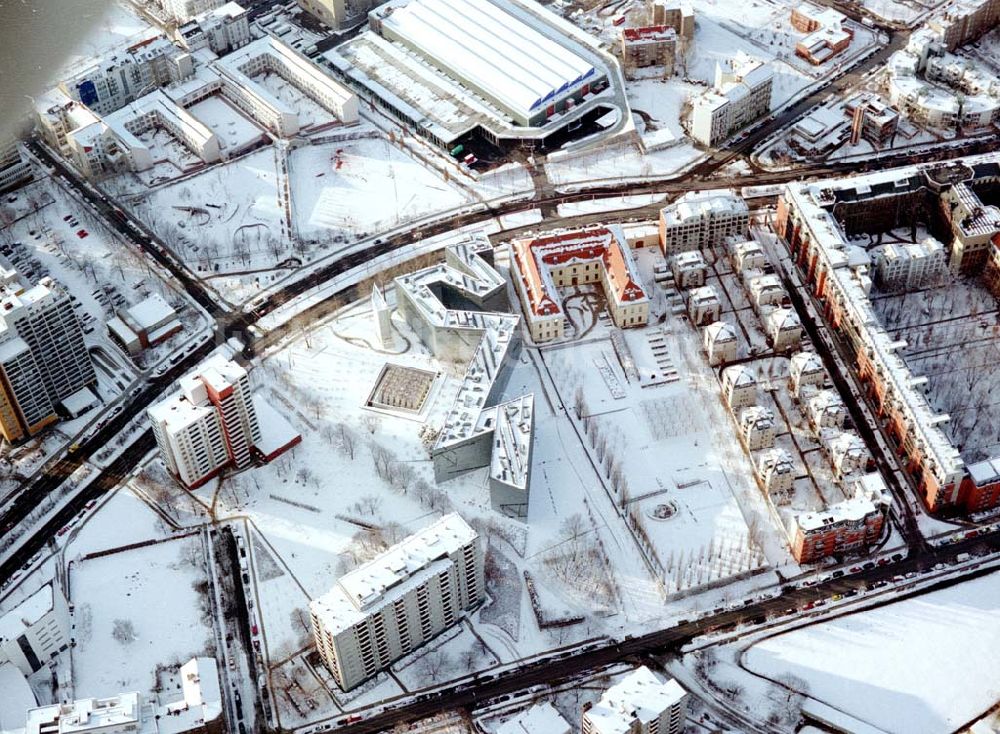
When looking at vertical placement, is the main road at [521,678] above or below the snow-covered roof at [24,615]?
below

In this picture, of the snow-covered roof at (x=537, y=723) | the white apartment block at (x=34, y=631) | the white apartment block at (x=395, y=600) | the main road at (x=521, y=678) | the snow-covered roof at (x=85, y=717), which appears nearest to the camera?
the snow-covered roof at (x=85, y=717)

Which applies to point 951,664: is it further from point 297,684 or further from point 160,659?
point 160,659

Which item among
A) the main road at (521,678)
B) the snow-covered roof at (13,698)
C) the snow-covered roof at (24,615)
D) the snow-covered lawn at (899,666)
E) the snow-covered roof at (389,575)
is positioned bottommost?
the snow-covered lawn at (899,666)

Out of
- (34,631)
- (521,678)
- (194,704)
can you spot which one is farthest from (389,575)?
(34,631)

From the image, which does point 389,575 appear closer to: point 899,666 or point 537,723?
point 537,723

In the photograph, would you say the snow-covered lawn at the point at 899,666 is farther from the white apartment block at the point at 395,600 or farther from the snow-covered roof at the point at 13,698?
the snow-covered roof at the point at 13,698

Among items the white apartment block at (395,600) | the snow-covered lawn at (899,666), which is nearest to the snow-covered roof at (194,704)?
the white apartment block at (395,600)

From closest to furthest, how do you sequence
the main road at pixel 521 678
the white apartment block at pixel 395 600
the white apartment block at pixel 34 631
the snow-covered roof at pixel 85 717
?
the snow-covered roof at pixel 85 717, the white apartment block at pixel 395 600, the white apartment block at pixel 34 631, the main road at pixel 521 678

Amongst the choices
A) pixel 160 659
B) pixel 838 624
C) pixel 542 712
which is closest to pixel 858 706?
pixel 838 624
